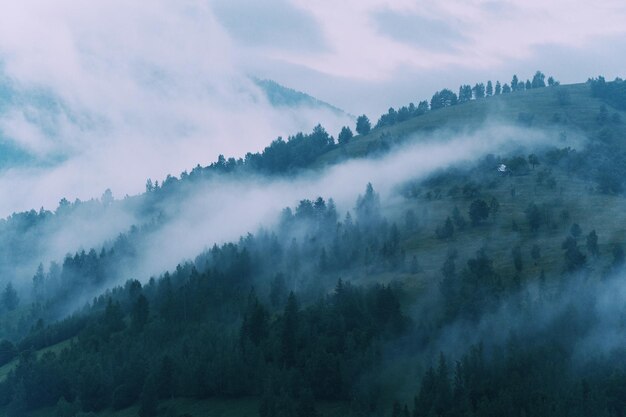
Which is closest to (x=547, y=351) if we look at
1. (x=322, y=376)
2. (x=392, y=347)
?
(x=392, y=347)

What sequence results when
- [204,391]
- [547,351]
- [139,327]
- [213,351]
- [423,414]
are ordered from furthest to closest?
[139,327]
[213,351]
[204,391]
[547,351]
[423,414]

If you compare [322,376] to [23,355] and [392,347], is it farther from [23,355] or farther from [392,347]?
[23,355]

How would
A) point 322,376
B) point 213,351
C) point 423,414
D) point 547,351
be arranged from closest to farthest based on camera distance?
point 423,414 → point 547,351 → point 322,376 → point 213,351

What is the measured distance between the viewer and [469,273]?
152 meters

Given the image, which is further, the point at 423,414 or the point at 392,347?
the point at 392,347

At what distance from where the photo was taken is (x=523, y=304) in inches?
5315

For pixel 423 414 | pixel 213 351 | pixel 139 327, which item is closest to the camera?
pixel 423 414

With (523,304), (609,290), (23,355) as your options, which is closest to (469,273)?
(523,304)

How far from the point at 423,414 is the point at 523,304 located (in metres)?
39.4

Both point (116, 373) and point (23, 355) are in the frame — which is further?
point (23, 355)

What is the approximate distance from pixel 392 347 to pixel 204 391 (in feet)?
122

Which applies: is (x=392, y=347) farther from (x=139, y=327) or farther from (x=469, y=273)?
(x=139, y=327)

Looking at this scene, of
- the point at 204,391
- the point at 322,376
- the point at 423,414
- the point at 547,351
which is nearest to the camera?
the point at 423,414

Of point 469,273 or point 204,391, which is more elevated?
point 469,273
